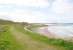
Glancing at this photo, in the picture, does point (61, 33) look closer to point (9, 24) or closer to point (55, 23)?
point (55, 23)

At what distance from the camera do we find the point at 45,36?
1289mm

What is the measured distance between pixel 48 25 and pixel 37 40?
13 cm

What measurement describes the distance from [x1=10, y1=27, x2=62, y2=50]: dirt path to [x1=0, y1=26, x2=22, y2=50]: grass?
3cm

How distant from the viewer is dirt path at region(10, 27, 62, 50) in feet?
4.13

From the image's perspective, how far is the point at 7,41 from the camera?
1.27 meters

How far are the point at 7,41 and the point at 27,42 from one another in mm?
132

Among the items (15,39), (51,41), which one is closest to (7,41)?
(15,39)

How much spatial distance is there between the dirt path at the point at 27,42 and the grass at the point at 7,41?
3cm

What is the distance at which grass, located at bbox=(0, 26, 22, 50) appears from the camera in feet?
4.12

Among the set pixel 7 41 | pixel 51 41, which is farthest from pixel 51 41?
pixel 7 41

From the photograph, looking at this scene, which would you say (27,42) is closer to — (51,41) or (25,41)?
(25,41)

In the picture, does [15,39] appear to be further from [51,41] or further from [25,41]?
[51,41]

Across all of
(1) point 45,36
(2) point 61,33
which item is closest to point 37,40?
(1) point 45,36

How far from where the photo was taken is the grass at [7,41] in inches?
49.4
